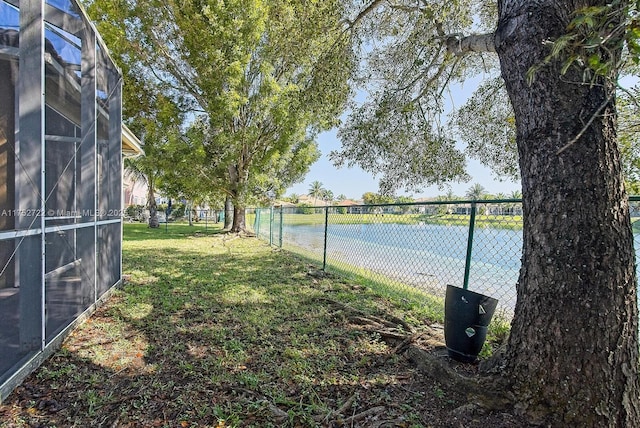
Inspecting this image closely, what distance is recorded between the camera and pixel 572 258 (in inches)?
60.7

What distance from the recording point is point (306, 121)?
39.0 feet

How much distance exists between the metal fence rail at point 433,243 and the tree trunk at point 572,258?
81cm

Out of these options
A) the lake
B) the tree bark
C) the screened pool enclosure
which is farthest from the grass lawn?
the tree bark

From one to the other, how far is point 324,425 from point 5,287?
3.36 m

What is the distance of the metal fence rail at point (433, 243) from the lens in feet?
9.38

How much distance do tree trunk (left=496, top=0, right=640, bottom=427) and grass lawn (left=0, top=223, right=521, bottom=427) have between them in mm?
347

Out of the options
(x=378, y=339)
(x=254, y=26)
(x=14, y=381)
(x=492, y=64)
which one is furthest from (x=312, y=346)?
(x=254, y=26)

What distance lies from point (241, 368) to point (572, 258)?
7.42ft

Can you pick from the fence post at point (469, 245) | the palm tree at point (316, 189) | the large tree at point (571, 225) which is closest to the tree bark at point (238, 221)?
the fence post at point (469, 245)

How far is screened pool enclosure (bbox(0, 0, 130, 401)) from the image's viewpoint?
2.24m

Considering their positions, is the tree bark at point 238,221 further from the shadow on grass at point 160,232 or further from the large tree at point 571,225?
the large tree at point 571,225

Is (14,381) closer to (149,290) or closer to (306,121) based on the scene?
(149,290)

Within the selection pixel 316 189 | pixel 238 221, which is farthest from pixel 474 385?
pixel 316 189

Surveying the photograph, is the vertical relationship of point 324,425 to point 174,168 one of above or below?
below
